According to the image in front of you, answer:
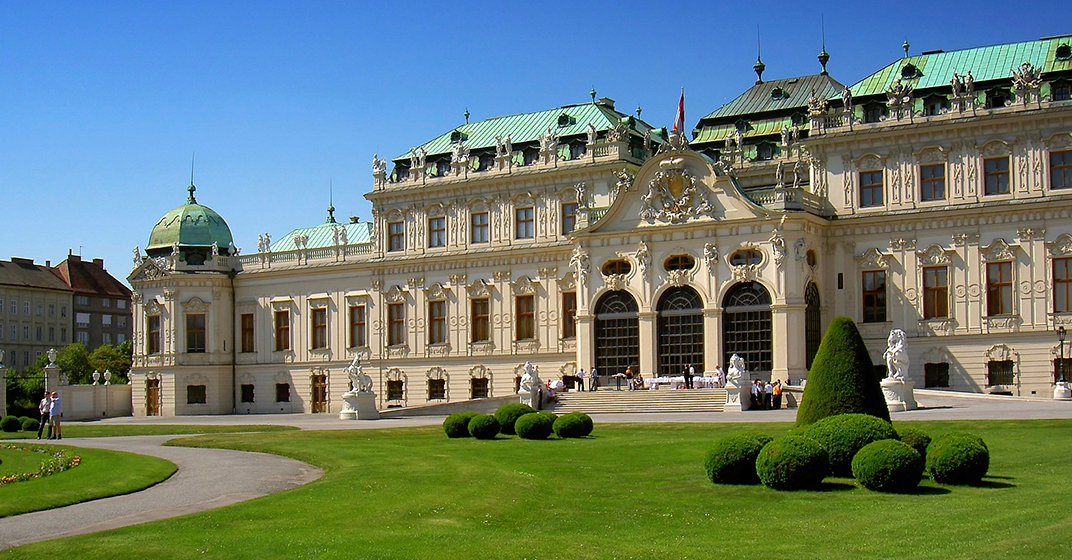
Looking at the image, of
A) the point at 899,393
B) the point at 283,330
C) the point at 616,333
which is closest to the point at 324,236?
the point at 283,330

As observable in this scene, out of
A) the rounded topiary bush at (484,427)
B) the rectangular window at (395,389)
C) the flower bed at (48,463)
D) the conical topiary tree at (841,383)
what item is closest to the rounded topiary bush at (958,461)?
the conical topiary tree at (841,383)

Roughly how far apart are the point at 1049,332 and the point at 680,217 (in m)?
16.6

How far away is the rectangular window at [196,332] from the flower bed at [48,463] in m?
38.1

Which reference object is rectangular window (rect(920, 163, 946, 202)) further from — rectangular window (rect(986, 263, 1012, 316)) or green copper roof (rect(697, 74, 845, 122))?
green copper roof (rect(697, 74, 845, 122))

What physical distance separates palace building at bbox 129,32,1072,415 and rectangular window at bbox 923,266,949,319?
0.07 metres

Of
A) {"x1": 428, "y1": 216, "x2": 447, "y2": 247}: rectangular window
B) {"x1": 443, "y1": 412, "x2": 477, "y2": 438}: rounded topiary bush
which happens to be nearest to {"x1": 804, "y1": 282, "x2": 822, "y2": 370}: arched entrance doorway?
{"x1": 428, "y1": 216, "x2": 447, "y2": 247}: rectangular window

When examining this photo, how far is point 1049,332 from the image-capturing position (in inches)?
2047

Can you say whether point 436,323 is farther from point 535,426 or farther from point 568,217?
point 535,426

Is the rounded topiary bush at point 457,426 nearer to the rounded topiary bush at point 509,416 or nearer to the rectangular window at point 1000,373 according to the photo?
the rounded topiary bush at point 509,416

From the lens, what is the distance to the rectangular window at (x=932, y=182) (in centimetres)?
5491

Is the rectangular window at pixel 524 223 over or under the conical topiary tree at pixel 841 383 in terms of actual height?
over

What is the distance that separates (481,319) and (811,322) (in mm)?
18855

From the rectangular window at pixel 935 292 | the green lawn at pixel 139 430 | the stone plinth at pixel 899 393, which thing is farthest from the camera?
the rectangular window at pixel 935 292

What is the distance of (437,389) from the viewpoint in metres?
68.3
